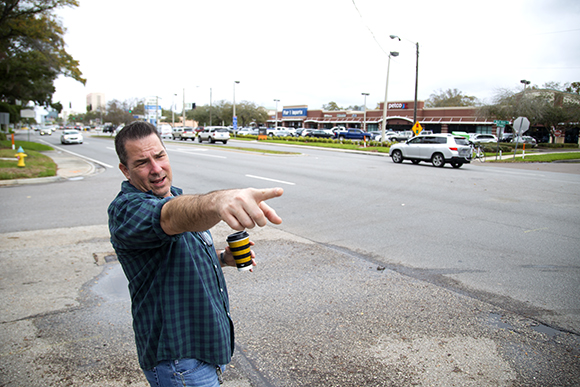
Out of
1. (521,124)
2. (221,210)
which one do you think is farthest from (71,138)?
(221,210)

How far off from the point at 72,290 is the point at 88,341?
1.35m

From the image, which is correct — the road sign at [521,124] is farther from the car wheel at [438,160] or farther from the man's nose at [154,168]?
the man's nose at [154,168]

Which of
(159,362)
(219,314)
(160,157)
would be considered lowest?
(159,362)

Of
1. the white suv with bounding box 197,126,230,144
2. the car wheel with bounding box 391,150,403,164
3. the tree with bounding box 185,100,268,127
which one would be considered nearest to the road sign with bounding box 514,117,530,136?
the car wheel with bounding box 391,150,403,164

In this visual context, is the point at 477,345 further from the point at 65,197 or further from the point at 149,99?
the point at 149,99

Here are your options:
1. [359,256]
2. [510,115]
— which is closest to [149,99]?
[510,115]

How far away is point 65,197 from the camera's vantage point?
34.8 feet

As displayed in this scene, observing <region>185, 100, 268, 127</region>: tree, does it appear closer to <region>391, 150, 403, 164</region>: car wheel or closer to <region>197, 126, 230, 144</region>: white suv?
<region>197, 126, 230, 144</region>: white suv

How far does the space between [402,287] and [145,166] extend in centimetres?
374

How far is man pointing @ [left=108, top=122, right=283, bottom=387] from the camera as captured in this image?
156 cm

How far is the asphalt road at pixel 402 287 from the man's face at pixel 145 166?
6.10 ft

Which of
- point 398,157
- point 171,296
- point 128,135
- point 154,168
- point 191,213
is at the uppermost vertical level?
point 128,135

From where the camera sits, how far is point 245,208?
4.13 ft

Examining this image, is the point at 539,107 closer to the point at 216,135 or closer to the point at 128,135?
the point at 216,135
